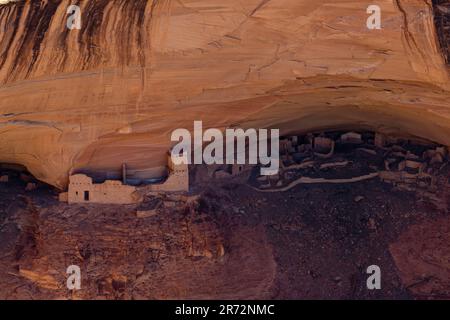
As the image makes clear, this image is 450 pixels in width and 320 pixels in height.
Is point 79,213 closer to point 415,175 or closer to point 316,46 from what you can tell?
point 316,46

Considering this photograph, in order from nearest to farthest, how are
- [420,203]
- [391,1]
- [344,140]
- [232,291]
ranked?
[391,1] < [232,291] < [420,203] < [344,140]

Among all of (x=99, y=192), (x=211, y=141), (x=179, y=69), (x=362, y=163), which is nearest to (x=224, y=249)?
(x=211, y=141)

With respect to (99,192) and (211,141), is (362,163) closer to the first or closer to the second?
(211,141)

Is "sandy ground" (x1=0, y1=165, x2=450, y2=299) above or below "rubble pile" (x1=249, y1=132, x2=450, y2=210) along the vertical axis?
below

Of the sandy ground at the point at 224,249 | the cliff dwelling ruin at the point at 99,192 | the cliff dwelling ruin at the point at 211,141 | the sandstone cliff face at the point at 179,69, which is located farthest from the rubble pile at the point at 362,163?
the cliff dwelling ruin at the point at 99,192

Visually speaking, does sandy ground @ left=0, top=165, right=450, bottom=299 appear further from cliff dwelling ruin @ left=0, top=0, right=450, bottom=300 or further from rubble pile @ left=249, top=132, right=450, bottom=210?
rubble pile @ left=249, top=132, right=450, bottom=210

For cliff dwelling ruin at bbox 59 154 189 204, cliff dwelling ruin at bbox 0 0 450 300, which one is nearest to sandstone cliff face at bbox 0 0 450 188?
cliff dwelling ruin at bbox 0 0 450 300

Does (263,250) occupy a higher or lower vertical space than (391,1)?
lower

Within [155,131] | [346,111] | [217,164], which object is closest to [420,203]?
[346,111]
